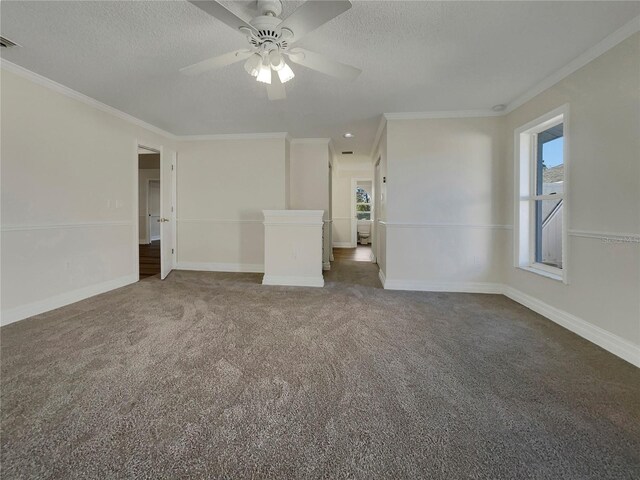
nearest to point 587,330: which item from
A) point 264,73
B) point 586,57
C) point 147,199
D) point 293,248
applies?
point 586,57

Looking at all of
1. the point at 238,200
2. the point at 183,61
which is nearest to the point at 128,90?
the point at 183,61

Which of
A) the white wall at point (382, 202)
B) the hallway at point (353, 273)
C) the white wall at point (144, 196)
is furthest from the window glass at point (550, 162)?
the white wall at point (144, 196)

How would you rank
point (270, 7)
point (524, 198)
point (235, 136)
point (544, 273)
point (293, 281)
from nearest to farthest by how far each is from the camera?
point (270, 7) < point (544, 273) < point (524, 198) < point (293, 281) < point (235, 136)

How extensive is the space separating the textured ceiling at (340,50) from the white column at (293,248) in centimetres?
142

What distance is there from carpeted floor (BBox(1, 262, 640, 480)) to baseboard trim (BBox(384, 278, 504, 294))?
0.90 m

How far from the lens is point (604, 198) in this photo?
6.86 feet

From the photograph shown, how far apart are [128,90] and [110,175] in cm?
115

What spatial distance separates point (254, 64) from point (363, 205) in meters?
7.91

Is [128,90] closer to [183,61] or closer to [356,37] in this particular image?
[183,61]

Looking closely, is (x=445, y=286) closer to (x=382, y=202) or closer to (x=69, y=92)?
(x=382, y=202)

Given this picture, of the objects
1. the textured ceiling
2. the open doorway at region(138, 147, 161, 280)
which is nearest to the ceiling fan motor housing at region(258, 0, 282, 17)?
the textured ceiling

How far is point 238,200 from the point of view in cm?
469

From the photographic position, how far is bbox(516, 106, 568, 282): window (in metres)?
2.87

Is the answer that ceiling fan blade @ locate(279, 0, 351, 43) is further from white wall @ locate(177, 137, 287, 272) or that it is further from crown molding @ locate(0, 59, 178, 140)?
white wall @ locate(177, 137, 287, 272)
